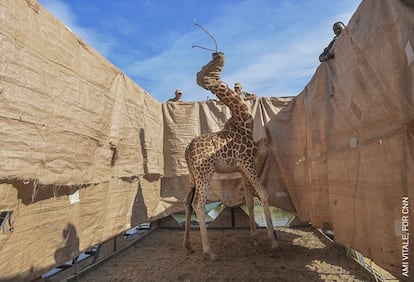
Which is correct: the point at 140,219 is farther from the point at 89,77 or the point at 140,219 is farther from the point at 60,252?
the point at 89,77

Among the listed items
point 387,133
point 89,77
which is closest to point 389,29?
point 387,133

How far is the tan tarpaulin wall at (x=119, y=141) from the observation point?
1.89 metres

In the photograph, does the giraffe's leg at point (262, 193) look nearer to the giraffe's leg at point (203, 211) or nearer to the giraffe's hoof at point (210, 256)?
the giraffe's leg at point (203, 211)

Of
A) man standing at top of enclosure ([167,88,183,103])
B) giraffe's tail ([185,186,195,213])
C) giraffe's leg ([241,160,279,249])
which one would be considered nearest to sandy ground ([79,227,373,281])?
giraffe's leg ([241,160,279,249])

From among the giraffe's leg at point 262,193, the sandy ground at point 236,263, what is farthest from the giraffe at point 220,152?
the sandy ground at point 236,263

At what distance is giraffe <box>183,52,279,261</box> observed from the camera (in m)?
3.94

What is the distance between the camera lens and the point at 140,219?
4547 millimetres

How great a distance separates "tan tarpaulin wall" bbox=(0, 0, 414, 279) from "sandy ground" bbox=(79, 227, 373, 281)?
1.71 feet

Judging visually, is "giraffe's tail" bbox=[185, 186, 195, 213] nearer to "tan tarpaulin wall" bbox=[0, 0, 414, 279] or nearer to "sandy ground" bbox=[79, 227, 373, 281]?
"sandy ground" bbox=[79, 227, 373, 281]

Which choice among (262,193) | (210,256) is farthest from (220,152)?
(210,256)

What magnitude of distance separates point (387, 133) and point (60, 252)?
123 inches

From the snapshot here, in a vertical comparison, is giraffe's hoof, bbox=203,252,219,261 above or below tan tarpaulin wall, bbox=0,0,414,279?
below

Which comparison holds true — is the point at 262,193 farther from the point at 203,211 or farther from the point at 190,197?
the point at 190,197

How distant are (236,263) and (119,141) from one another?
2.28 metres
